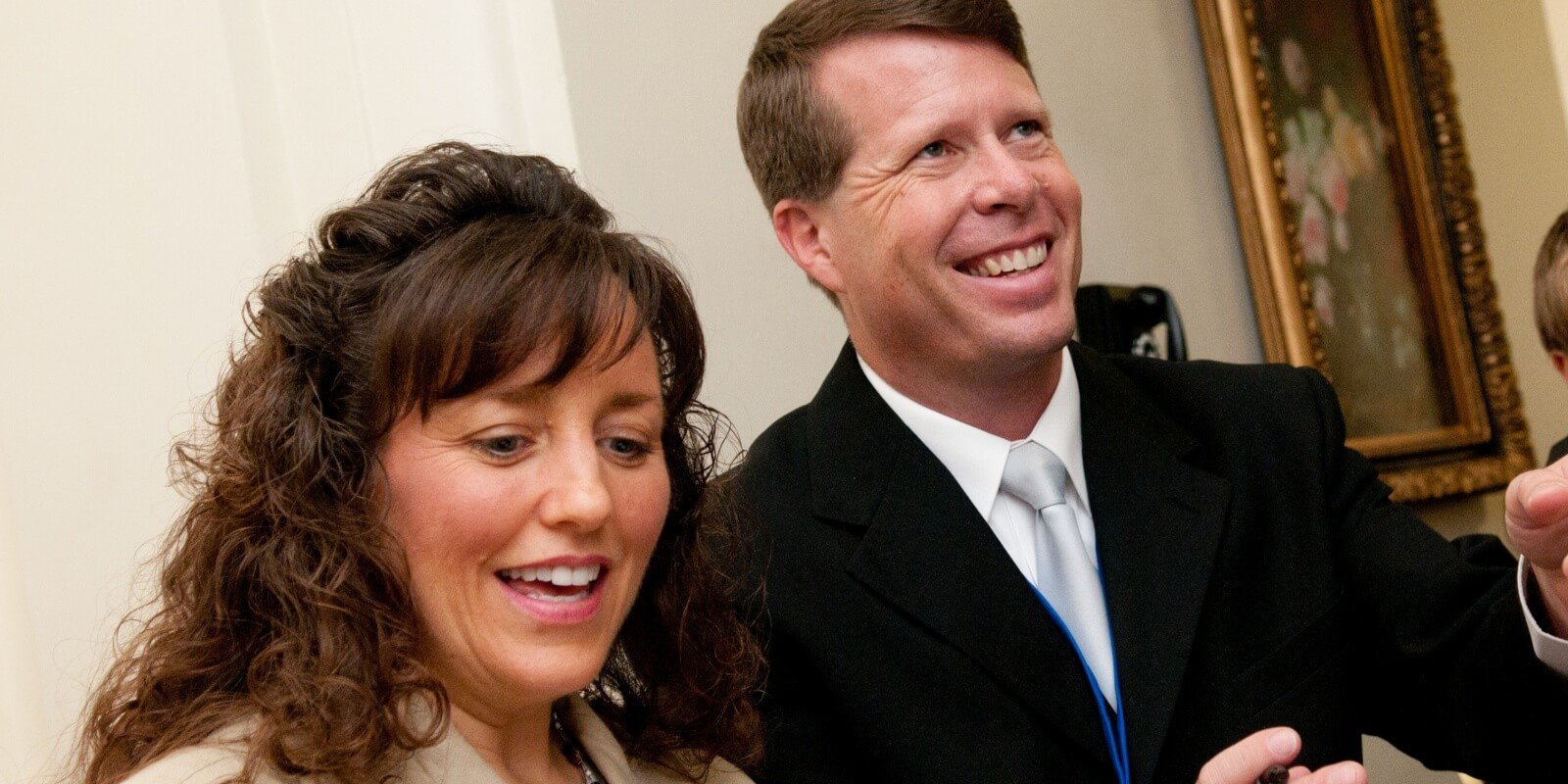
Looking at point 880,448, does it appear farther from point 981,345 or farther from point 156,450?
point 156,450

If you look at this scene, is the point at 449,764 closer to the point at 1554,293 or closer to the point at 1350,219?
the point at 1554,293

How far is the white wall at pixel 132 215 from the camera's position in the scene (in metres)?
2.00

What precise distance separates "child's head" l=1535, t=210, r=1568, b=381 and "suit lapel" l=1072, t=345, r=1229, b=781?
1.37 m

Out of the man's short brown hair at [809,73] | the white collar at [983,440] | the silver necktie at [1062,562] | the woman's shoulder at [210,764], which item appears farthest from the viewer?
the man's short brown hair at [809,73]

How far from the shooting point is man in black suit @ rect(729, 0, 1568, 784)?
2.15 meters

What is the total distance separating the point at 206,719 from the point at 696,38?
67.7 inches

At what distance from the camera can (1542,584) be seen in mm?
1985

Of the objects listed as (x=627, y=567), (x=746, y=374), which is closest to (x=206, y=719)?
(x=627, y=567)

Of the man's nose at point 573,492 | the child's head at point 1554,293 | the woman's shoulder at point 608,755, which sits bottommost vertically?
the woman's shoulder at point 608,755

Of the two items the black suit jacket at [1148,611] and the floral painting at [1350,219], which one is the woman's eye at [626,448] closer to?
the black suit jacket at [1148,611]

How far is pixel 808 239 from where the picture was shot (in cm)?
258

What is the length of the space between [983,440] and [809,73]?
24.8 inches

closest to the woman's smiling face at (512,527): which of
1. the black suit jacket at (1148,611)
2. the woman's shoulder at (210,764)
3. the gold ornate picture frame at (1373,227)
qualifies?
the woman's shoulder at (210,764)

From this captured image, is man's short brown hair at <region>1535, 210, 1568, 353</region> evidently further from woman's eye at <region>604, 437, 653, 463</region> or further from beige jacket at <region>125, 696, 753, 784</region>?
woman's eye at <region>604, 437, 653, 463</region>
